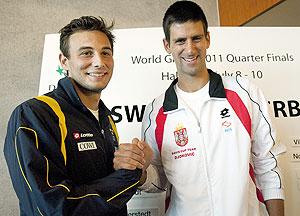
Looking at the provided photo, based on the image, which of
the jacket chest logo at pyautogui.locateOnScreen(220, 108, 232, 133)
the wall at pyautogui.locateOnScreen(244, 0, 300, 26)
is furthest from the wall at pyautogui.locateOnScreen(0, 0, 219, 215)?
the jacket chest logo at pyautogui.locateOnScreen(220, 108, 232, 133)

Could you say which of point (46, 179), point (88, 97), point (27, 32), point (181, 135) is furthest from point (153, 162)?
point (27, 32)

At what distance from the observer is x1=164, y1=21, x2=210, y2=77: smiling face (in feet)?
4.30

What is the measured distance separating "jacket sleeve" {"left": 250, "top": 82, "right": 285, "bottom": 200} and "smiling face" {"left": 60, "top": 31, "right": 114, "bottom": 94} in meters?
0.62

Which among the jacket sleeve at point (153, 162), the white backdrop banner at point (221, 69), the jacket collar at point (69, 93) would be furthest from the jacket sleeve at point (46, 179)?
the white backdrop banner at point (221, 69)

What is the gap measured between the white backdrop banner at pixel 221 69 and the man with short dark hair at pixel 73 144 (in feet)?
1.82

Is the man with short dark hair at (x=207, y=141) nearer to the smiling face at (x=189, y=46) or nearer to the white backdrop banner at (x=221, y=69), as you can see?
the smiling face at (x=189, y=46)

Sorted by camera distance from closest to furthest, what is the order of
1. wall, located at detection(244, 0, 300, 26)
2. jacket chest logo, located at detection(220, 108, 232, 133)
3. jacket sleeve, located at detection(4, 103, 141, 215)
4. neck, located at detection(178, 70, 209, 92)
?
jacket sleeve, located at detection(4, 103, 141, 215)
jacket chest logo, located at detection(220, 108, 232, 133)
neck, located at detection(178, 70, 209, 92)
wall, located at detection(244, 0, 300, 26)

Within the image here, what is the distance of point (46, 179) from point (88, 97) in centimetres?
42

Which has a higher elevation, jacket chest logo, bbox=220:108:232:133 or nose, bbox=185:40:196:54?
nose, bbox=185:40:196:54

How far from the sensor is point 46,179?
84cm

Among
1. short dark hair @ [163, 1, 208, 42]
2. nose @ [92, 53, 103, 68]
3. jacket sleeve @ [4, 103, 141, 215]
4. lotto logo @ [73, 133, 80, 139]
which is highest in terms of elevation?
short dark hair @ [163, 1, 208, 42]

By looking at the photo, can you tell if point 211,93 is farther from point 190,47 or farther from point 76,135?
point 76,135

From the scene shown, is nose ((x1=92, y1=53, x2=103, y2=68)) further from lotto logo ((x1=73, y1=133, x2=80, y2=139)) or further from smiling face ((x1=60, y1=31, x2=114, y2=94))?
lotto logo ((x1=73, y1=133, x2=80, y2=139))

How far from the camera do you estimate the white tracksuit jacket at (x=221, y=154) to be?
1.19 m
